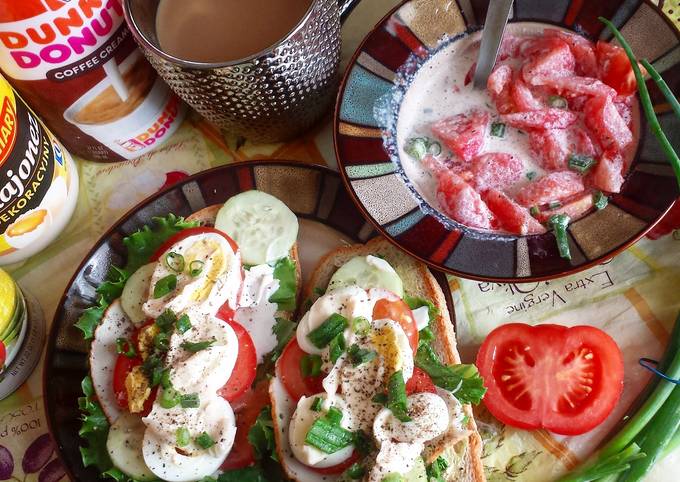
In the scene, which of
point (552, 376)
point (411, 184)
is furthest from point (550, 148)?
point (552, 376)

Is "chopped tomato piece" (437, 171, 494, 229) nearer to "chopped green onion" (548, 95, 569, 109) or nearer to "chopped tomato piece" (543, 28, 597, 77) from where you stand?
"chopped green onion" (548, 95, 569, 109)

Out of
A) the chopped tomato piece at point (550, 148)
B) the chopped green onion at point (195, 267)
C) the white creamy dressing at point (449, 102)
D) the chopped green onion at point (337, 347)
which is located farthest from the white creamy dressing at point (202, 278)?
the chopped tomato piece at point (550, 148)

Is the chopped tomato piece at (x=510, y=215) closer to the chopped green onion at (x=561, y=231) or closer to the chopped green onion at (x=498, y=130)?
the chopped green onion at (x=561, y=231)

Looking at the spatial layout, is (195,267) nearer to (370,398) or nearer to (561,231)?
(370,398)

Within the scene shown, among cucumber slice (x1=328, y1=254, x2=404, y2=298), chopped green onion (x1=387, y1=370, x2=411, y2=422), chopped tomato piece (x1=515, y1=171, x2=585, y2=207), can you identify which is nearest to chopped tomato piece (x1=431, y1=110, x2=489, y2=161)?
chopped tomato piece (x1=515, y1=171, x2=585, y2=207)

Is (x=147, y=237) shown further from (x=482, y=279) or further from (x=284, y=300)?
(x=482, y=279)

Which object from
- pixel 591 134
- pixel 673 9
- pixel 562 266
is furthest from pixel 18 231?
pixel 673 9
